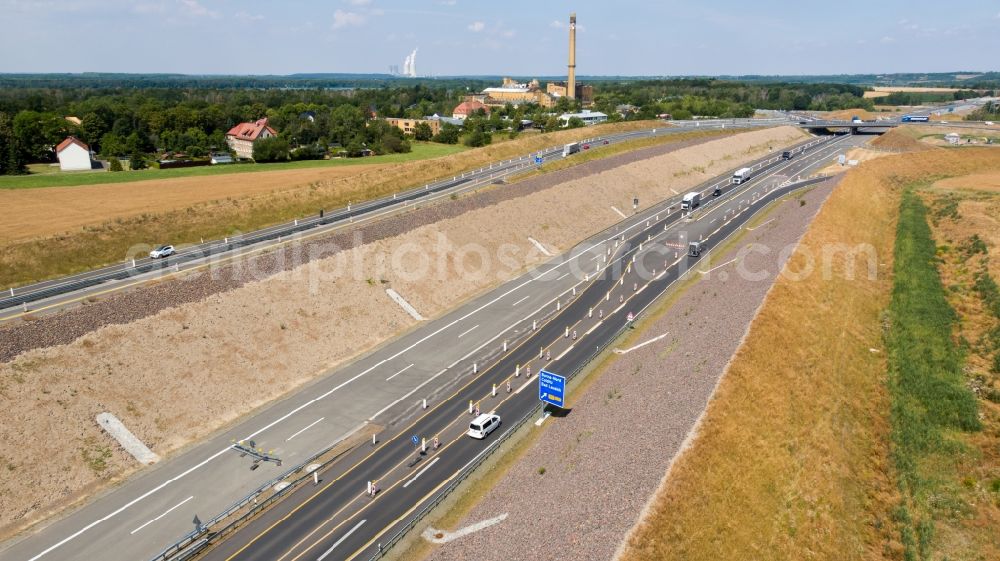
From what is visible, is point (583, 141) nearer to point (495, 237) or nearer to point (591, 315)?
point (495, 237)

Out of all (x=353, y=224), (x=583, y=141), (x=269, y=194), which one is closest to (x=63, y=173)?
(x=269, y=194)

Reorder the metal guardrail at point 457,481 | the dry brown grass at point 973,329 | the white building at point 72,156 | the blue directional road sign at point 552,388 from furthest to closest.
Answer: the white building at point 72,156, the blue directional road sign at point 552,388, the dry brown grass at point 973,329, the metal guardrail at point 457,481

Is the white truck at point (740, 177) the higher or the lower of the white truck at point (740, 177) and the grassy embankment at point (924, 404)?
the higher

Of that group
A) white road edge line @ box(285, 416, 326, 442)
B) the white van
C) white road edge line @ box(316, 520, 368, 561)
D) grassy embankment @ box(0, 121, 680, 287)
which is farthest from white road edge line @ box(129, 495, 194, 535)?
grassy embankment @ box(0, 121, 680, 287)

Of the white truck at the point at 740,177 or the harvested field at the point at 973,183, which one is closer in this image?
the harvested field at the point at 973,183

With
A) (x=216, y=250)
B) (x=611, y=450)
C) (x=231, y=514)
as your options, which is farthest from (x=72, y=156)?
(x=611, y=450)

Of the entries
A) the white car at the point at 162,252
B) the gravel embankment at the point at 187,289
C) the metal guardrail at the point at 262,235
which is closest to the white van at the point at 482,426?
the gravel embankment at the point at 187,289

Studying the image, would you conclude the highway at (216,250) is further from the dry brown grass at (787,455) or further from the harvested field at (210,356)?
the dry brown grass at (787,455)
